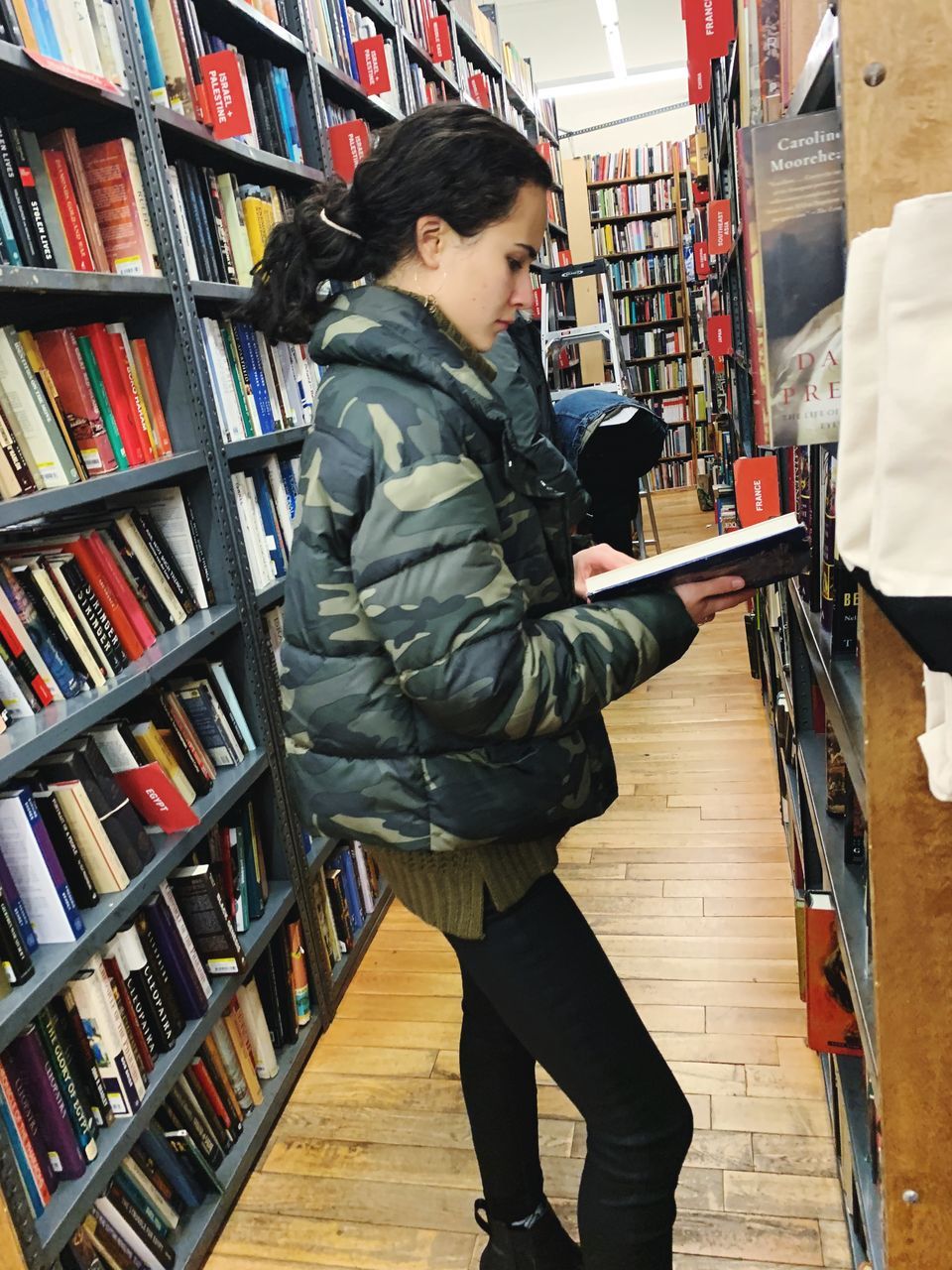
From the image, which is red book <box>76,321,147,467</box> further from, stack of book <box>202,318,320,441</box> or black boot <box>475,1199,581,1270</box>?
black boot <box>475,1199,581,1270</box>

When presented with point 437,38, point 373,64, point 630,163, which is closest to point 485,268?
point 373,64

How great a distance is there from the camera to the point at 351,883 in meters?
2.25

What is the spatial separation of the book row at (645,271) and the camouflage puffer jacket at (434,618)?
280 inches

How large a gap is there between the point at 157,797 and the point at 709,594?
944 millimetres

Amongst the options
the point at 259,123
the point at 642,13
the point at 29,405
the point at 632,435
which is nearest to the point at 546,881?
the point at 29,405

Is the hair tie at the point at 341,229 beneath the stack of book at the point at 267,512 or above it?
above

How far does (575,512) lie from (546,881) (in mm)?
418

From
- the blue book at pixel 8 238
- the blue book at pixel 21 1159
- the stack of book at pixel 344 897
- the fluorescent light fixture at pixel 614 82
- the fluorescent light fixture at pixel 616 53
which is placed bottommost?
the stack of book at pixel 344 897

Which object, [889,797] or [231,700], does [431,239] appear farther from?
[231,700]

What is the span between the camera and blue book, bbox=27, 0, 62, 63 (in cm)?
128

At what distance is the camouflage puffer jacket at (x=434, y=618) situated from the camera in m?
0.82

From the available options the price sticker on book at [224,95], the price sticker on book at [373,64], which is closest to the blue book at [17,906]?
the price sticker on book at [224,95]

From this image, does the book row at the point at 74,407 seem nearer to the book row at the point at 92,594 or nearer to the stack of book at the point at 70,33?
the book row at the point at 92,594

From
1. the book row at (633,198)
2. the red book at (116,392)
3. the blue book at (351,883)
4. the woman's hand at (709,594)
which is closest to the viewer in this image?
the woman's hand at (709,594)
